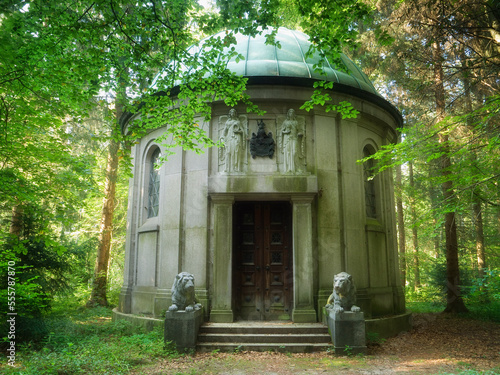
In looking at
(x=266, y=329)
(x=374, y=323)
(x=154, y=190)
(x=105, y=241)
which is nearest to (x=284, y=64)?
(x=154, y=190)

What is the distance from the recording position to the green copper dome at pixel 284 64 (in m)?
10.1

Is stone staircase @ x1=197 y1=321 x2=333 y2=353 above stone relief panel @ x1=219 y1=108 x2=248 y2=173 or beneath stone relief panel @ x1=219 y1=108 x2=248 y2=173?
beneath

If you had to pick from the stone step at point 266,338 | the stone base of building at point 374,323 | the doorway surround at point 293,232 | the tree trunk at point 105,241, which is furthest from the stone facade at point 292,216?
the tree trunk at point 105,241

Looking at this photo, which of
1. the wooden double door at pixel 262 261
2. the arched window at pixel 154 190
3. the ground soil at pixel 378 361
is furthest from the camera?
the arched window at pixel 154 190

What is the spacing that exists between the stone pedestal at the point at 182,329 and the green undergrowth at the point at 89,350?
0.67 ft

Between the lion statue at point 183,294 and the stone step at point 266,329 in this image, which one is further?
the stone step at point 266,329

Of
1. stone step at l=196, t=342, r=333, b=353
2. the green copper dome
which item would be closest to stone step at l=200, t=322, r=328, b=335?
stone step at l=196, t=342, r=333, b=353

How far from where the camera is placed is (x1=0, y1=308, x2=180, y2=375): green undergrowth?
5995 mm

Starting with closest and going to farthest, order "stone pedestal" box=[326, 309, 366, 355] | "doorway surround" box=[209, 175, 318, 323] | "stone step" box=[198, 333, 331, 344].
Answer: "stone pedestal" box=[326, 309, 366, 355] → "stone step" box=[198, 333, 331, 344] → "doorway surround" box=[209, 175, 318, 323]

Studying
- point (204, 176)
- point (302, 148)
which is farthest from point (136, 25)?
point (302, 148)

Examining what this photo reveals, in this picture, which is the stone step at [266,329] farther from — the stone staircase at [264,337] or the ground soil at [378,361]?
the ground soil at [378,361]

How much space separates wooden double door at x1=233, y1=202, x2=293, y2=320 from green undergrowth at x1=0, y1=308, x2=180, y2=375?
238cm

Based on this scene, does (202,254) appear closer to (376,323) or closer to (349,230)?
(349,230)

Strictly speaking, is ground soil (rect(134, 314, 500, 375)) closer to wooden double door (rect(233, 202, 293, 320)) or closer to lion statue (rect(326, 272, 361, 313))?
lion statue (rect(326, 272, 361, 313))
